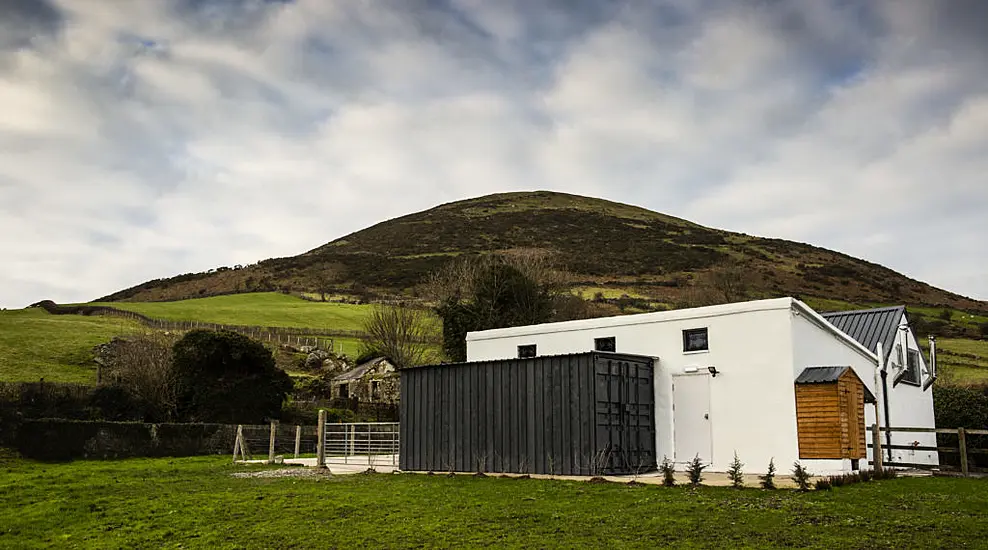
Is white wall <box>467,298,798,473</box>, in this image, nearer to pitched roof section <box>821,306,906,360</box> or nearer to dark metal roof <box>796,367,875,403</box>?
dark metal roof <box>796,367,875,403</box>

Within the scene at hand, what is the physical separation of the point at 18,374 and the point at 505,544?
1262 inches

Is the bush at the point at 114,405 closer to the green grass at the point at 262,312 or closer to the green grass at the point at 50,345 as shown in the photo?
the green grass at the point at 50,345

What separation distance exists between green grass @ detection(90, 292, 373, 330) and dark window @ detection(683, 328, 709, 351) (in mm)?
44573

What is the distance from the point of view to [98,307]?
5884 centimetres

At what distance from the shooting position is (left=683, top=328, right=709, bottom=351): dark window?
21.5 metres

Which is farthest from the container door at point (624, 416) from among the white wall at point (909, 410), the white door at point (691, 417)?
the white wall at point (909, 410)

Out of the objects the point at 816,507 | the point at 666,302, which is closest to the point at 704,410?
the point at 816,507

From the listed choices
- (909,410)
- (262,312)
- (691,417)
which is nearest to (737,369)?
(691,417)

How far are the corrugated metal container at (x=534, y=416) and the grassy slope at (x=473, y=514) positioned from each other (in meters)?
2.07

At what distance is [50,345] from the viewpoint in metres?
41.1

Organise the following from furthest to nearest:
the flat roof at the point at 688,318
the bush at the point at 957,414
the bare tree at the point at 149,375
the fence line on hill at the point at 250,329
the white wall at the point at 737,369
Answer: the fence line on hill at the point at 250,329
the bare tree at the point at 149,375
the bush at the point at 957,414
the flat roof at the point at 688,318
the white wall at the point at 737,369

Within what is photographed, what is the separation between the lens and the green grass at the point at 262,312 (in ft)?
205

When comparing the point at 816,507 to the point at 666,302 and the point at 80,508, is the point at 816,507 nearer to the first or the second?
the point at 80,508

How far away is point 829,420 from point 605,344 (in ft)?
21.9
